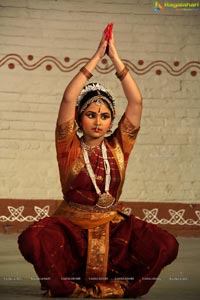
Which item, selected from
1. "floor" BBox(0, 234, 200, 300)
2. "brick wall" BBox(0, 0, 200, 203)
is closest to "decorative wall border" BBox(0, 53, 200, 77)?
"brick wall" BBox(0, 0, 200, 203)

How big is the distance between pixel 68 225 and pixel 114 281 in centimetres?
39

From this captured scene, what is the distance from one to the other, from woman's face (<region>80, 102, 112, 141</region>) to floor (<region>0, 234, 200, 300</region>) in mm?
906

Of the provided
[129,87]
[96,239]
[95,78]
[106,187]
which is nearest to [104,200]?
[106,187]

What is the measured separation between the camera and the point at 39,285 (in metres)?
5.36

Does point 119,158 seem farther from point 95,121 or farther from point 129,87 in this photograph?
point 129,87

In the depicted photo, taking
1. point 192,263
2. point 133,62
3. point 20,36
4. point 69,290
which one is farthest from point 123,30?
point 69,290

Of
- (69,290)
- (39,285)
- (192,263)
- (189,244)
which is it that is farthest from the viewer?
(189,244)

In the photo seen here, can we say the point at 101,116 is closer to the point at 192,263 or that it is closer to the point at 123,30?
the point at 192,263

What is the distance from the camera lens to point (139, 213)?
8.46 m

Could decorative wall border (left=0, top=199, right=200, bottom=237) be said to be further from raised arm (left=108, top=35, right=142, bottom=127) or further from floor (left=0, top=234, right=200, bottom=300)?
raised arm (left=108, top=35, right=142, bottom=127)

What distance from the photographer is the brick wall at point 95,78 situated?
8320 mm

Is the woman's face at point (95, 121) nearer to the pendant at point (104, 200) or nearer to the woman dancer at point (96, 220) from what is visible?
the woman dancer at point (96, 220)

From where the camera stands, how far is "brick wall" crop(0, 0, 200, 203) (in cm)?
832

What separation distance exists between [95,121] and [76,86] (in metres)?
0.24
